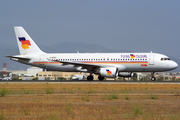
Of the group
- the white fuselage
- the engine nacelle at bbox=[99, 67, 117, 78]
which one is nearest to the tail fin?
the white fuselage

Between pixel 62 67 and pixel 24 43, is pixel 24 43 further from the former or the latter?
pixel 62 67

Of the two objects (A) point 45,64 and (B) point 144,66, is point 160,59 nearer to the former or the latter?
(B) point 144,66

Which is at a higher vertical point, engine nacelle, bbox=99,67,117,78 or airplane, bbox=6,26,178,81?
airplane, bbox=6,26,178,81

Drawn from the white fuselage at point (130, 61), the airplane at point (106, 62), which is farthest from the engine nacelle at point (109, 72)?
the white fuselage at point (130, 61)

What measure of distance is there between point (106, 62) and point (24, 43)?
1456cm

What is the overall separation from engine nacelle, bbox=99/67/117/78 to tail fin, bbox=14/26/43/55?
1228 cm

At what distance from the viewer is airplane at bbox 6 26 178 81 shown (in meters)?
46.2

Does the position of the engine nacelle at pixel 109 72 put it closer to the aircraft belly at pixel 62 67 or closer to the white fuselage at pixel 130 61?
the white fuselage at pixel 130 61

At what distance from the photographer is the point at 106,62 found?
47625mm

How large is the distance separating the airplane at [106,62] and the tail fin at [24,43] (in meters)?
0.73

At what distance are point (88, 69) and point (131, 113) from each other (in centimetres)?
3351

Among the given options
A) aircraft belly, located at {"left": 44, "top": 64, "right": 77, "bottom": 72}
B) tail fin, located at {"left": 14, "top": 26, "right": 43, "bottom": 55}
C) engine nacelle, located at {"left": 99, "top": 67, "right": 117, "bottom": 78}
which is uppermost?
tail fin, located at {"left": 14, "top": 26, "right": 43, "bottom": 55}

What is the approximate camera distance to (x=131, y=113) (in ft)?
47.5

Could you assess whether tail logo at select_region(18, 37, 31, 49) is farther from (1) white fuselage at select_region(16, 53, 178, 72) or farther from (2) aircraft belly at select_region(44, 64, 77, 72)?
(1) white fuselage at select_region(16, 53, 178, 72)
